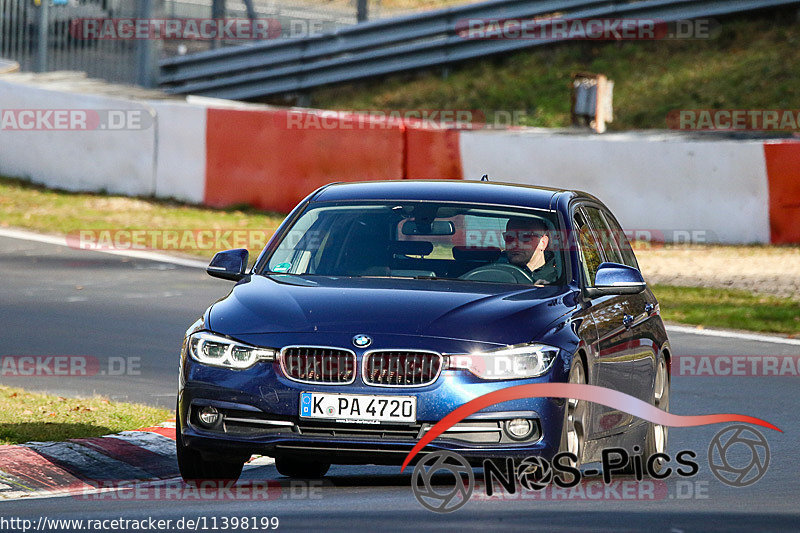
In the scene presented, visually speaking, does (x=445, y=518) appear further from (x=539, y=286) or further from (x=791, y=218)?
(x=791, y=218)

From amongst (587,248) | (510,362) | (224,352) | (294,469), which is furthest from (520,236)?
(224,352)

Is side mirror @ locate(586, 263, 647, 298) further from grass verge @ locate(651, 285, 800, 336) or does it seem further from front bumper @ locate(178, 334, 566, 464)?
grass verge @ locate(651, 285, 800, 336)

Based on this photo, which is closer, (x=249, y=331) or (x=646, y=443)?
(x=249, y=331)

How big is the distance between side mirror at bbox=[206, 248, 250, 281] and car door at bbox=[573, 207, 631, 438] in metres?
1.73

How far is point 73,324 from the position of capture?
13102 millimetres

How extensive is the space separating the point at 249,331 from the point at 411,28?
2089cm

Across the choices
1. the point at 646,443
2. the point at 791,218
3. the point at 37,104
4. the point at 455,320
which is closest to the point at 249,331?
the point at 455,320

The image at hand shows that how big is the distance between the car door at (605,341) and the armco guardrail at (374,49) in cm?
1876
